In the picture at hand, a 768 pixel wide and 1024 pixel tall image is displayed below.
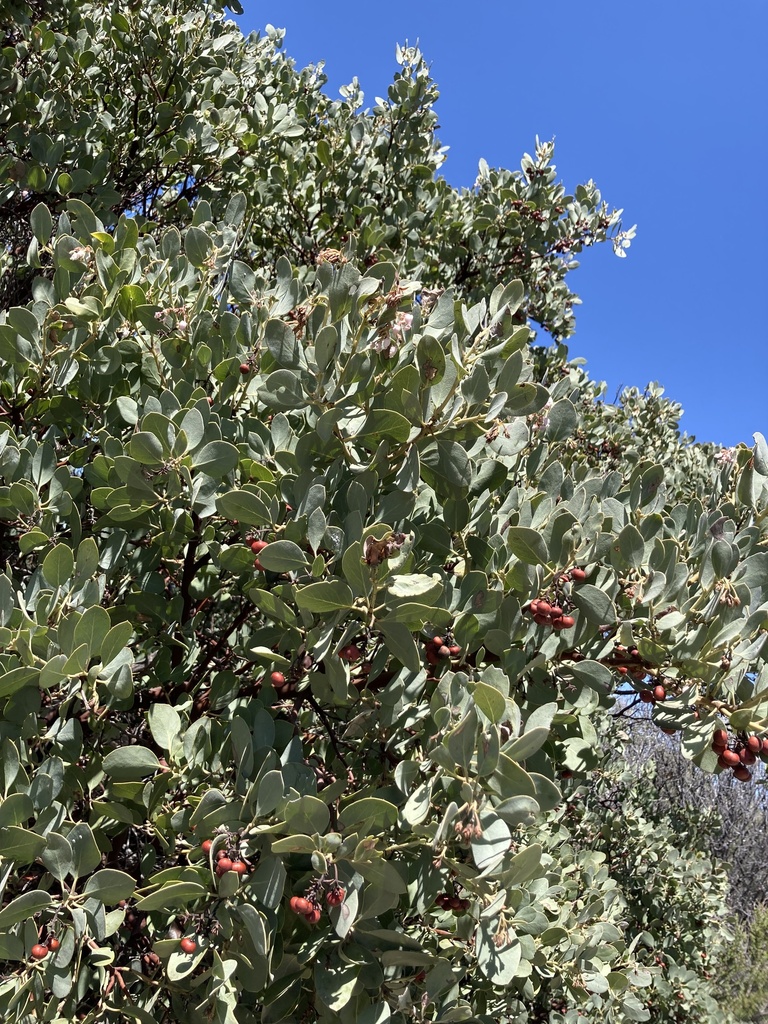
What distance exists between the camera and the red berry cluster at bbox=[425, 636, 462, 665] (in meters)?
1.86

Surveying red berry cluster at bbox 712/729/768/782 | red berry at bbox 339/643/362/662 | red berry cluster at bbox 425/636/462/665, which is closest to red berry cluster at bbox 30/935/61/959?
red berry at bbox 339/643/362/662

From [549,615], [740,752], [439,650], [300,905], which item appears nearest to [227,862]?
[300,905]

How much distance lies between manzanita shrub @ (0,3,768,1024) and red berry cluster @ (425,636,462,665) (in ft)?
0.04

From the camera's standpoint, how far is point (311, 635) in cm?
163

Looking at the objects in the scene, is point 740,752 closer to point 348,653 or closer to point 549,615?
point 549,615

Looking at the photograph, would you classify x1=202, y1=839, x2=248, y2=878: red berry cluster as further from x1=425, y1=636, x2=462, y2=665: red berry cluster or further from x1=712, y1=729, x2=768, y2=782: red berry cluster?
x1=712, y1=729, x2=768, y2=782: red berry cluster

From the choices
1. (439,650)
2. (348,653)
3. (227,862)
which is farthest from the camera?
(439,650)

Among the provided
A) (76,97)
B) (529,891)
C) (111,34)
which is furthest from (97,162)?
(529,891)

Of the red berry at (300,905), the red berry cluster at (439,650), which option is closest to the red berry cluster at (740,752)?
the red berry cluster at (439,650)

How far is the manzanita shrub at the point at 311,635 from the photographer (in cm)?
157

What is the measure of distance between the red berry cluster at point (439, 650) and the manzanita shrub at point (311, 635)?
0.04ft

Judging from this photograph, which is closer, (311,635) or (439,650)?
(311,635)

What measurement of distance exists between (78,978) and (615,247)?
17.1 feet

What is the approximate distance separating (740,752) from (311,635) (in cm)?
103
